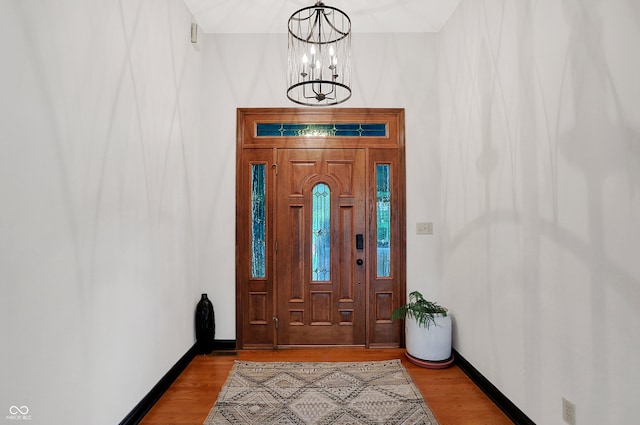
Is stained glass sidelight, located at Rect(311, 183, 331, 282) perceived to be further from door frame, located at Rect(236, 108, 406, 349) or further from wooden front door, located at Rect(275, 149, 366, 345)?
door frame, located at Rect(236, 108, 406, 349)

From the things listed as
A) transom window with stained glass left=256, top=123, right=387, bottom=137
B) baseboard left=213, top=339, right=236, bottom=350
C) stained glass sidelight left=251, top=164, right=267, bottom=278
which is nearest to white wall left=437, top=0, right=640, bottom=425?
transom window with stained glass left=256, top=123, right=387, bottom=137

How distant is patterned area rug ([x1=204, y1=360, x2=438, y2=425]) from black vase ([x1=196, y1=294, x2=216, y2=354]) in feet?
1.38

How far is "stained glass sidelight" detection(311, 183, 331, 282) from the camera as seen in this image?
3559 mm

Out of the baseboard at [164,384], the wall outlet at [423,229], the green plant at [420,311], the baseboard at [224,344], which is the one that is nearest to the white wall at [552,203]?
the green plant at [420,311]

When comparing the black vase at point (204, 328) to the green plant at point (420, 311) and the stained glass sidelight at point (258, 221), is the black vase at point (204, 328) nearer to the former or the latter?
the stained glass sidelight at point (258, 221)

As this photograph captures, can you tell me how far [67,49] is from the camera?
159cm

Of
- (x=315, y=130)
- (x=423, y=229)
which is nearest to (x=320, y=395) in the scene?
(x=423, y=229)

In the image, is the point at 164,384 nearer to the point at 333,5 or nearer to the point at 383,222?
the point at 383,222

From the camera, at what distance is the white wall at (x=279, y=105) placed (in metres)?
3.52

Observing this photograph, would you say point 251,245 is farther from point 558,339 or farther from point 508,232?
point 558,339

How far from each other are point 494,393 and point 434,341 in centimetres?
63

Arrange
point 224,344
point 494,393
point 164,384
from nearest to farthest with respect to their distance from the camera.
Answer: point 494,393 < point 164,384 < point 224,344

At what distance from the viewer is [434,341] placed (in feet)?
9.85

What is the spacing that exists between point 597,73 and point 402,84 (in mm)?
2169
